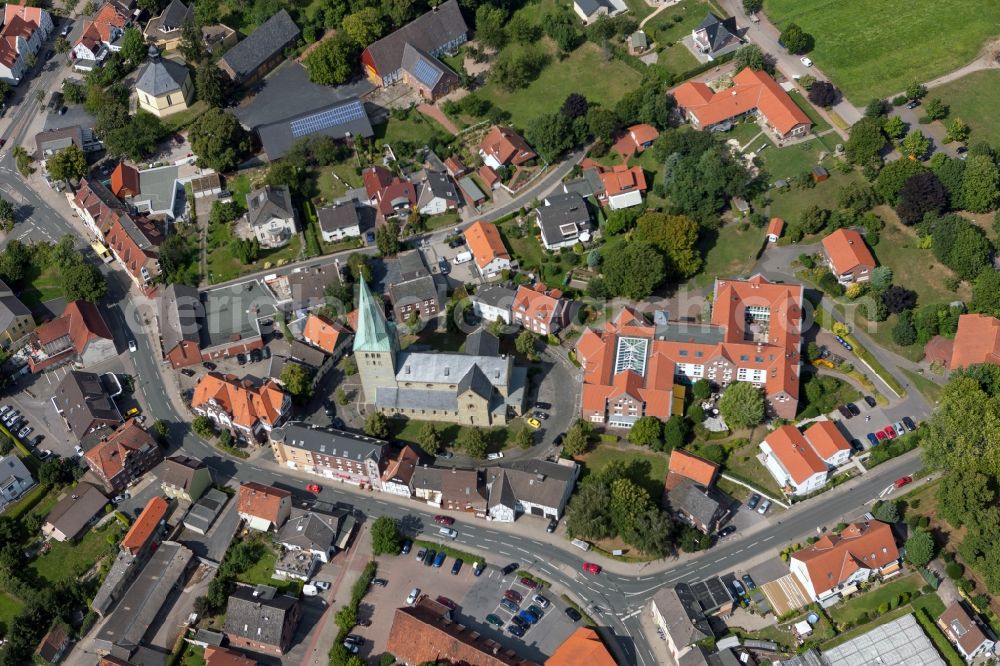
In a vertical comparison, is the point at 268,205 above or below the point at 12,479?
above

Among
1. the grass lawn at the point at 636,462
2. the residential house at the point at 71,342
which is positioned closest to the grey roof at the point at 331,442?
the grass lawn at the point at 636,462

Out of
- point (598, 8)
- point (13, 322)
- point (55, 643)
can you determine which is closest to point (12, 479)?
point (55, 643)

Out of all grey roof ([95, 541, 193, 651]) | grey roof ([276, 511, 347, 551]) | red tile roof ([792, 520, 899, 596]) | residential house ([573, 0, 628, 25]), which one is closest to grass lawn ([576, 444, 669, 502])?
red tile roof ([792, 520, 899, 596])

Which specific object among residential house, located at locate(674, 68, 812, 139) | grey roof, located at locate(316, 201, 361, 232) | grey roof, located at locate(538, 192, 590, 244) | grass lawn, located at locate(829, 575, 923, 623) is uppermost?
grey roof, located at locate(316, 201, 361, 232)

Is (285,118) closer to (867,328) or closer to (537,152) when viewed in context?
(537,152)

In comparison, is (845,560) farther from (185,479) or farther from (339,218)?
(339,218)

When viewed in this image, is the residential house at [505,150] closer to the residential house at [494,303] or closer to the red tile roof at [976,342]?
the residential house at [494,303]

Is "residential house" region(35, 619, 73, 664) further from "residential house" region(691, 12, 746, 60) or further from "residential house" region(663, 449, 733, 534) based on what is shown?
"residential house" region(691, 12, 746, 60)
